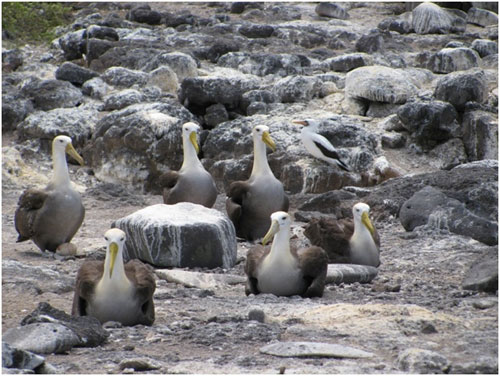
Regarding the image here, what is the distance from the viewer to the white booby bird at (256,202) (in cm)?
1179

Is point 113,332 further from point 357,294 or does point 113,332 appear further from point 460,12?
point 460,12

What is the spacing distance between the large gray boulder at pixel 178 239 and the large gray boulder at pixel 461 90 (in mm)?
8225

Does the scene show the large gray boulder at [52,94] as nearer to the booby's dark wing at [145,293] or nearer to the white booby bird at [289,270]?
the white booby bird at [289,270]

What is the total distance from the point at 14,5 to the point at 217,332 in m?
21.5

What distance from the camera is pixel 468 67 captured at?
2038cm

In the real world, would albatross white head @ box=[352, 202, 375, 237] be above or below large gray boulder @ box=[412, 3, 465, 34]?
below

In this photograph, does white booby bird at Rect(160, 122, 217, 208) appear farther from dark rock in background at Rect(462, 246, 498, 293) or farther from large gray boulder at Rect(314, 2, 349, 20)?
large gray boulder at Rect(314, 2, 349, 20)

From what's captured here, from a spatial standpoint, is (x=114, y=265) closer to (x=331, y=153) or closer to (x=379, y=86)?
(x=331, y=153)

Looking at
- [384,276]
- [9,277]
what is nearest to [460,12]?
[384,276]

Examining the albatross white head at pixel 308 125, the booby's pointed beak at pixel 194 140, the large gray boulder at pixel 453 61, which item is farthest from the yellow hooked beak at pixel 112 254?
the large gray boulder at pixel 453 61

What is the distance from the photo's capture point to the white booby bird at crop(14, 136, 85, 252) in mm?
10398

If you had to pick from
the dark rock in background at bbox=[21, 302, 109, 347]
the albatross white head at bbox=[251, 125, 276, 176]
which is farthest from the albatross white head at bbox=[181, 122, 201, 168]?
the dark rock in background at bbox=[21, 302, 109, 347]

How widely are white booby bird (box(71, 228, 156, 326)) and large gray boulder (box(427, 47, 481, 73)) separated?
47.5 feet

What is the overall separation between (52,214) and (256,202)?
2.71 metres
